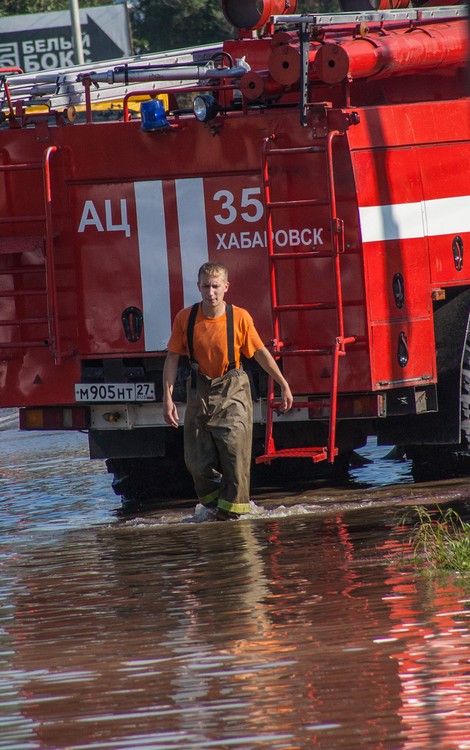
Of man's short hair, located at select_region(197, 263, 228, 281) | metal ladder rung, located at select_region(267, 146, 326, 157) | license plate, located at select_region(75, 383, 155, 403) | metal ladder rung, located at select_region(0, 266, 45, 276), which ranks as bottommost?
license plate, located at select_region(75, 383, 155, 403)

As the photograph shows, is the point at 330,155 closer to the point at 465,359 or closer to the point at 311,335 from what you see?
the point at 311,335

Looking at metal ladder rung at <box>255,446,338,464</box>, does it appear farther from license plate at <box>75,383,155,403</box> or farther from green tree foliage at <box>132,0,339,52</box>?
green tree foliage at <box>132,0,339,52</box>

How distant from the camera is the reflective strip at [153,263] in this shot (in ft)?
32.4

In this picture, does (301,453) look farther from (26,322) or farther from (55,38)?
(55,38)

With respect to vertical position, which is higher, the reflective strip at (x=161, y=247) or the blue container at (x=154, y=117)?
the blue container at (x=154, y=117)

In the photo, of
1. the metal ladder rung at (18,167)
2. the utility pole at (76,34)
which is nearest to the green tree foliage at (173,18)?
the utility pole at (76,34)

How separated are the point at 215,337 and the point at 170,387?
424mm

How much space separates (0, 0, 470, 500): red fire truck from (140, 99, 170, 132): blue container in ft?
0.05

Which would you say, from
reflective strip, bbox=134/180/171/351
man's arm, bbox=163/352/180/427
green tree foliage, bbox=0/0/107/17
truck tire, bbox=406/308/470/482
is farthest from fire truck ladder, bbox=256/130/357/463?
green tree foliage, bbox=0/0/107/17

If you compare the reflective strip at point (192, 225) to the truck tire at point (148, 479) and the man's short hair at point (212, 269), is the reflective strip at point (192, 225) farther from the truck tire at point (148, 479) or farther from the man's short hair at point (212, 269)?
the truck tire at point (148, 479)

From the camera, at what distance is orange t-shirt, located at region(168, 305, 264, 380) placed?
925cm

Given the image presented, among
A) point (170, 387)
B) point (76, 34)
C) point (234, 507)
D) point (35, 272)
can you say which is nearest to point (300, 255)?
point (170, 387)

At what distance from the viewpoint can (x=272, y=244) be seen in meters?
9.59

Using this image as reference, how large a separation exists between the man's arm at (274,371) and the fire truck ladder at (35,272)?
4.88 feet
